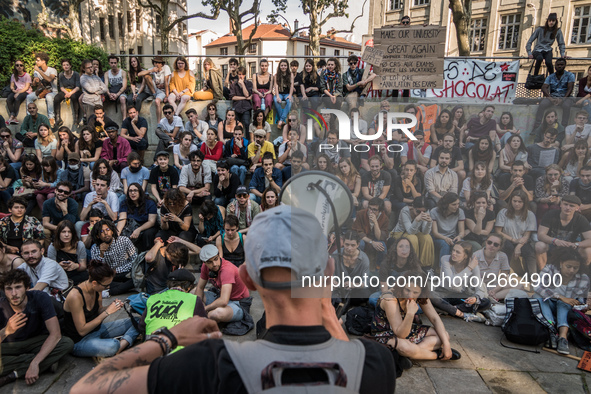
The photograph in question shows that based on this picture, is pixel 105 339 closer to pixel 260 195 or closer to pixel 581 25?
pixel 260 195

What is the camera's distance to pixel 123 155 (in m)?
7.76

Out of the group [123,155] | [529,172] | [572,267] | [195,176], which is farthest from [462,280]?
[123,155]

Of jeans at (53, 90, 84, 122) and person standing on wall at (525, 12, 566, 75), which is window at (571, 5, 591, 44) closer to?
person standing on wall at (525, 12, 566, 75)

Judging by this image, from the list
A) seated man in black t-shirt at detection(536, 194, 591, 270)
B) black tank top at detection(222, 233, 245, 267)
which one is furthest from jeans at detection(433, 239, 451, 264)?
black tank top at detection(222, 233, 245, 267)

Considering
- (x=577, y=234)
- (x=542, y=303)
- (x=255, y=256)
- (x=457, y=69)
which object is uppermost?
(x=457, y=69)

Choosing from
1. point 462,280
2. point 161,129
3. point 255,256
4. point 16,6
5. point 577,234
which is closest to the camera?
point 255,256

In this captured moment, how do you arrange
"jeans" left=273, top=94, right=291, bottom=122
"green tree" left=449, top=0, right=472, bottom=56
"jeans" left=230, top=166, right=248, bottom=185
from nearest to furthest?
"jeans" left=230, top=166, right=248, bottom=185 < "jeans" left=273, top=94, right=291, bottom=122 < "green tree" left=449, top=0, right=472, bottom=56

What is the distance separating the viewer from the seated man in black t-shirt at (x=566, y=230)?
2.75m

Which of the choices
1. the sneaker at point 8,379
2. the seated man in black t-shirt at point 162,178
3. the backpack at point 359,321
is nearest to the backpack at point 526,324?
the backpack at point 359,321

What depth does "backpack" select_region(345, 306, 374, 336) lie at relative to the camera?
4574mm

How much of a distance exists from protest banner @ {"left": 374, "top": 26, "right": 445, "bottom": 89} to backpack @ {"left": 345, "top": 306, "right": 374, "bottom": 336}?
2.62 m

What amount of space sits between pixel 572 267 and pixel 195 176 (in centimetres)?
560

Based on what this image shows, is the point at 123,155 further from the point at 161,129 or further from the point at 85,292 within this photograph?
the point at 85,292

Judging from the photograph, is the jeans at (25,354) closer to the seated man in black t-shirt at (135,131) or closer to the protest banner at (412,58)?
the protest banner at (412,58)
